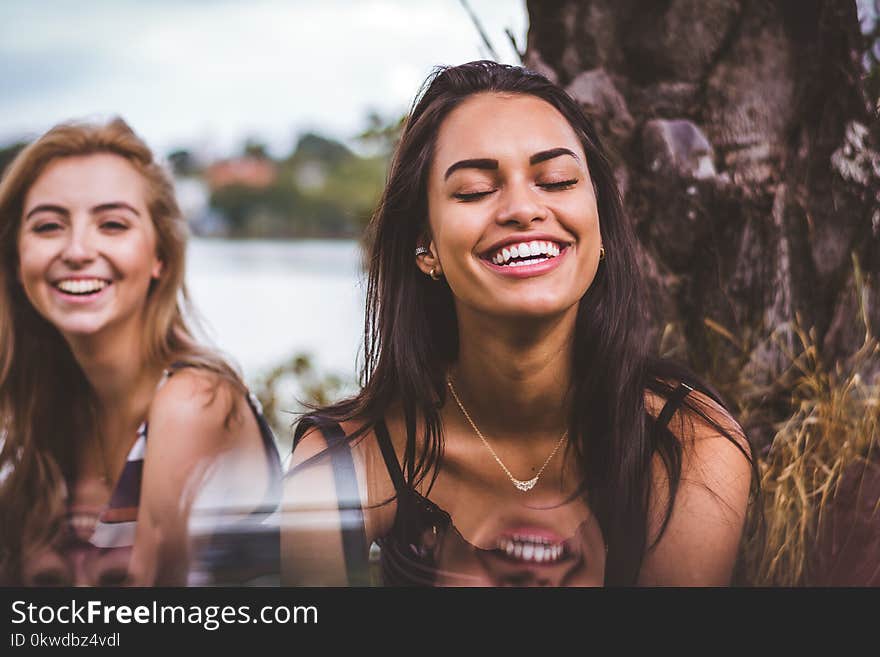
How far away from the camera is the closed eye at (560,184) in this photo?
178cm

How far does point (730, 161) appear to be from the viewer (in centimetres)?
237

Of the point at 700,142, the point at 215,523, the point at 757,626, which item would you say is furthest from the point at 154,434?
the point at 700,142

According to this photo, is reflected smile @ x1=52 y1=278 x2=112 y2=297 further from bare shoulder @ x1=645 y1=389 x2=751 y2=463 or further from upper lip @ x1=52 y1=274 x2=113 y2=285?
bare shoulder @ x1=645 y1=389 x2=751 y2=463

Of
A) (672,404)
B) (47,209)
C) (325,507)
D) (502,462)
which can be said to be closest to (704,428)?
(672,404)

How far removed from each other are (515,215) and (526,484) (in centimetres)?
56

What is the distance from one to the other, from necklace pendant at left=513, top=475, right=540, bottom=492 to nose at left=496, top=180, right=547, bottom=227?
0.54 m

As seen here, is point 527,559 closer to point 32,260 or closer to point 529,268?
point 529,268

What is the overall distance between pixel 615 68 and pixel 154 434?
1.39 metres

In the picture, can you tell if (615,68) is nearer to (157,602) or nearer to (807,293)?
(807,293)

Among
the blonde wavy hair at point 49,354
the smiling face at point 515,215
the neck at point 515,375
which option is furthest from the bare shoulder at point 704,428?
the blonde wavy hair at point 49,354

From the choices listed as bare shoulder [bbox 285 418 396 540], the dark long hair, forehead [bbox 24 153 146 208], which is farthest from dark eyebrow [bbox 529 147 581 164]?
forehead [bbox 24 153 146 208]

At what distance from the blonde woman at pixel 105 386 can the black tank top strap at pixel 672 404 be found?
831mm

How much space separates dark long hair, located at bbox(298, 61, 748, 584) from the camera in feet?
6.15

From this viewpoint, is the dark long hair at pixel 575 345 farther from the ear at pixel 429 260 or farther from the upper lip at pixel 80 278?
the upper lip at pixel 80 278
